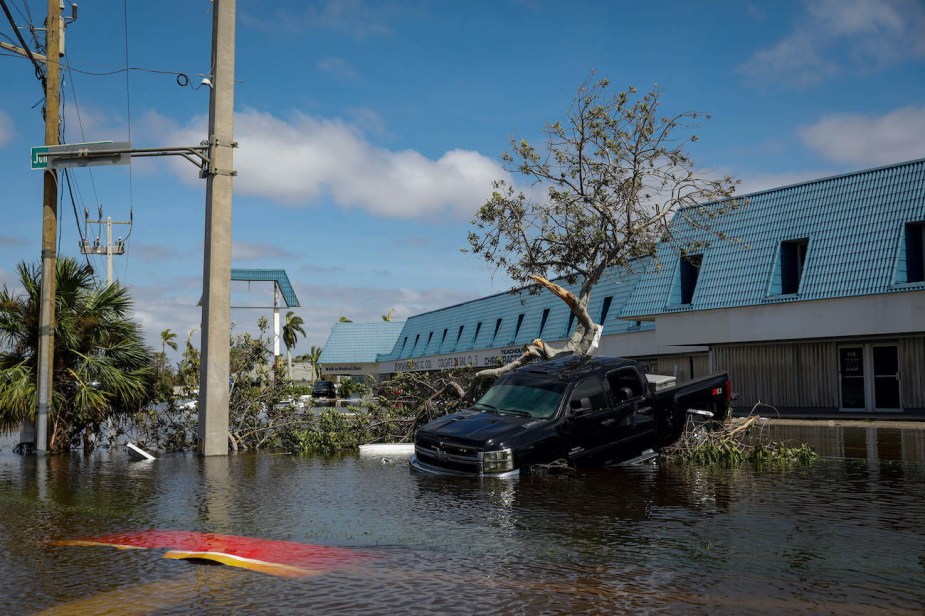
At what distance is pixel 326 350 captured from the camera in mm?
72188

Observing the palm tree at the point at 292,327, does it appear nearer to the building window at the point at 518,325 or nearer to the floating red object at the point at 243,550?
the building window at the point at 518,325

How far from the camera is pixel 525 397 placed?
1356 centimetres

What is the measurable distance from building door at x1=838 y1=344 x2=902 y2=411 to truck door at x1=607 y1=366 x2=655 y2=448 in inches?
628

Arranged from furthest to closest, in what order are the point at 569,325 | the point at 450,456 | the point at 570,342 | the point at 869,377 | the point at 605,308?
the point at 569,325
the point at 605,308
the point at 869,377
the point at 570,342
the point at 450,456

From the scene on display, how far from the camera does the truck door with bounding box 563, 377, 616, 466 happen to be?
12.7 meters

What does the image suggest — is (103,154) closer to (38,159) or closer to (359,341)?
(38,159)

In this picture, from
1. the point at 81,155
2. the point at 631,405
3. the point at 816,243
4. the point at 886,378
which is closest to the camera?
the point at 631,405

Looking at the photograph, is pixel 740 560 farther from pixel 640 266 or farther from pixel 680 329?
pixel 640 266

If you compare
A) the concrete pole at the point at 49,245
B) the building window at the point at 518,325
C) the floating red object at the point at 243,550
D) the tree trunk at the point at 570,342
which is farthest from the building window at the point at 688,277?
the floating red object at the point at 243,550

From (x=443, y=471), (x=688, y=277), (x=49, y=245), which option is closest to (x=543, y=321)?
(x=688, y=277)

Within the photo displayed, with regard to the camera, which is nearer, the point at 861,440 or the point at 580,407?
the point at 580,407

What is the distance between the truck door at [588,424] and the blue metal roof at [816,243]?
46.1 ft

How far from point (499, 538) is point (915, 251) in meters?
22.0

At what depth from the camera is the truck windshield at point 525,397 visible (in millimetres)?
13055
